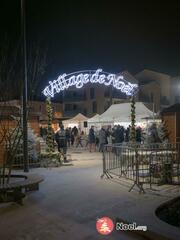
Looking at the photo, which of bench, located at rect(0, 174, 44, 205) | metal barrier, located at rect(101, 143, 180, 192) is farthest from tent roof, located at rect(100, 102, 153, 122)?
bench, located at rect(0, 174, 44, 205)

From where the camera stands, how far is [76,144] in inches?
1190

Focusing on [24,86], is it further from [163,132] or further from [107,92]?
[107,92]

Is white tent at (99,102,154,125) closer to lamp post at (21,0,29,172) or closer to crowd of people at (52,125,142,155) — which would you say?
crowd of people at (52,125,142,155)

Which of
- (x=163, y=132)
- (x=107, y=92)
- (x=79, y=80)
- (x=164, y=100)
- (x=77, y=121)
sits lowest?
(x=163, y=132)

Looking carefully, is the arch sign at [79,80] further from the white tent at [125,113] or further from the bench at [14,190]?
the bench at [14,190]

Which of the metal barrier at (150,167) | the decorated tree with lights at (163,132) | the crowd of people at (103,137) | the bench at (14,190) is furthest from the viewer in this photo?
the crowd of people at (103,137)

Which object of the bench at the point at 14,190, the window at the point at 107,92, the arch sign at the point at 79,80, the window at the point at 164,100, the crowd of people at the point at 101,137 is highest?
the window at the point at 107,92

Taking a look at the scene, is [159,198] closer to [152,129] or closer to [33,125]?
[152,129]

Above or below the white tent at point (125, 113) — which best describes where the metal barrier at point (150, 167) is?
below

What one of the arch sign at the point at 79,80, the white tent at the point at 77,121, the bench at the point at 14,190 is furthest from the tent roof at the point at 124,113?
the bench at the point at 14,190

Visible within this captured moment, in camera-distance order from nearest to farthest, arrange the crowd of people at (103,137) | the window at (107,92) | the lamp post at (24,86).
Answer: the lamp post at (24,86) → the crowd of people at (103,137) → the window at (107,92)

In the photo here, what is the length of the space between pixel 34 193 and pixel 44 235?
359 centimetres

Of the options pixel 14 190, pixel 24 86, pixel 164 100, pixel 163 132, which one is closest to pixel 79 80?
pixel 163 132

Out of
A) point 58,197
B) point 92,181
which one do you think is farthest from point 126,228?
point 92,181
